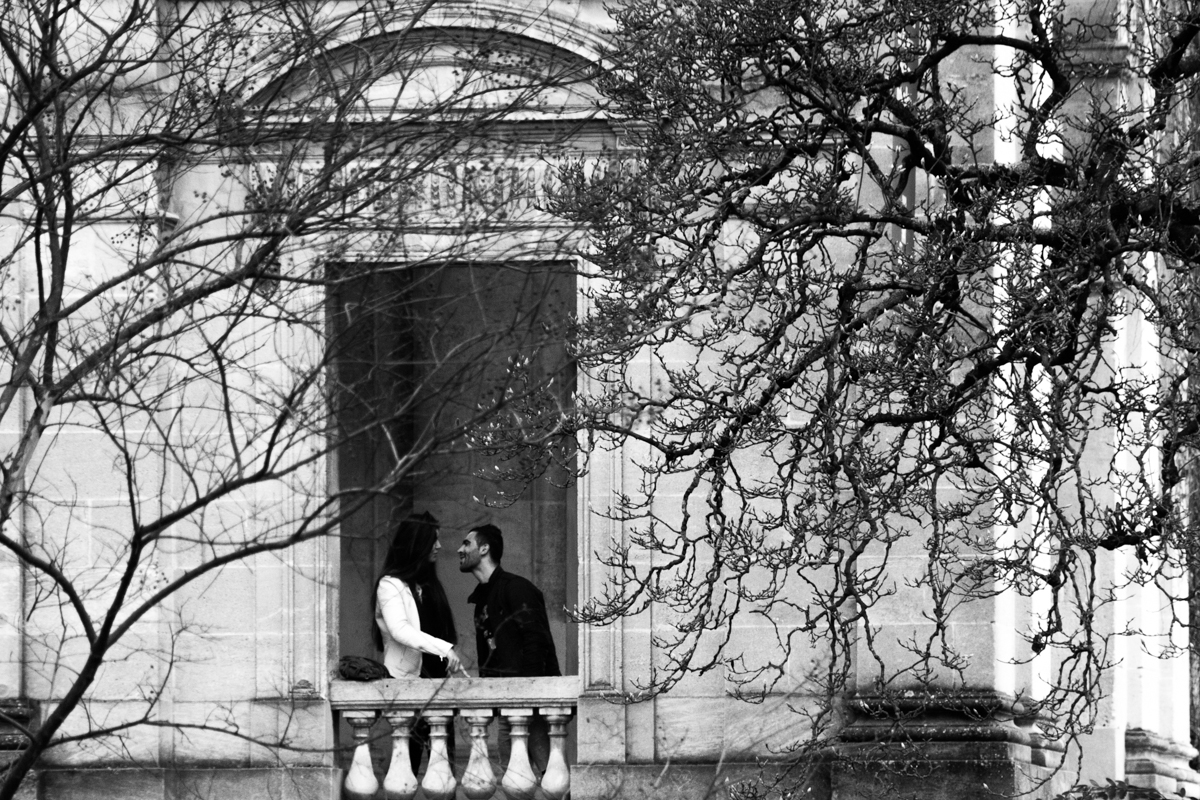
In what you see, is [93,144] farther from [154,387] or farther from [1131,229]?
[1131,229]

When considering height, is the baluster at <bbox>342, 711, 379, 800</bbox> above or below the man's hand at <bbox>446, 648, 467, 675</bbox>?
below

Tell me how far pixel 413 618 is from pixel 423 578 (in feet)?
2.27

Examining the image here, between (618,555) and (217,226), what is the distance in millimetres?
3208

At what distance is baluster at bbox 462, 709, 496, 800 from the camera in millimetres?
16047

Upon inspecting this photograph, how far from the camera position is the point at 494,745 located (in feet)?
53.9

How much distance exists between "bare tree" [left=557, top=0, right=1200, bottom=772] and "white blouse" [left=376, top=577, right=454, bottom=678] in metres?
1.33

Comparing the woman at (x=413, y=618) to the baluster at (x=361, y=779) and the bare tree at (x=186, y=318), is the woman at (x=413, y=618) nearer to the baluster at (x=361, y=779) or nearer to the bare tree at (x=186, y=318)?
the baluster at (x=361, y=779)

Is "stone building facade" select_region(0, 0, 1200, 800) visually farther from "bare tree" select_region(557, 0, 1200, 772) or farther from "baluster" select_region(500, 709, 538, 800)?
"bare tree" select_region(557, 0, 1200, 772)

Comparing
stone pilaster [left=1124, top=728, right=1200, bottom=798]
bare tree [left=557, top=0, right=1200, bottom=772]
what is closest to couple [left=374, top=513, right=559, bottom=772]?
bare tree [left=557, top=0, right=1200, bottom=772]

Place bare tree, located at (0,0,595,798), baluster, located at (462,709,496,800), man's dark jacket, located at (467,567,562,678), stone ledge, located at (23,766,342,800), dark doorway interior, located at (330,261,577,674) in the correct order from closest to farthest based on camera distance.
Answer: bare tree, located at (0,0,595,798)
dark doorway interior, located at (330,261,577,674)
stone ledge, located at (23,766,342,800)
baluster, located at (462,709,496,800)
man's dark jacket, located at (467,567,562,678)

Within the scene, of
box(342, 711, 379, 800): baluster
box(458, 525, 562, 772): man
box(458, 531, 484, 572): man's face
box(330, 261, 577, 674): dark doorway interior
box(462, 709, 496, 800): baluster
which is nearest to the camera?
box(330, 261, 577, 674): dark doorway interior

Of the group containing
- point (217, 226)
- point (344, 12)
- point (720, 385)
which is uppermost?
point (344, 12)

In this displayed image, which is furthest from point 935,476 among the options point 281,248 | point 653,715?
point 281,248

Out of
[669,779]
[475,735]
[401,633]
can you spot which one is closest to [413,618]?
Result: [401,633]
